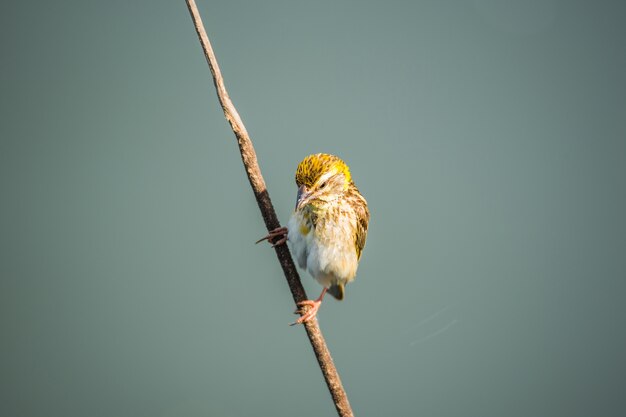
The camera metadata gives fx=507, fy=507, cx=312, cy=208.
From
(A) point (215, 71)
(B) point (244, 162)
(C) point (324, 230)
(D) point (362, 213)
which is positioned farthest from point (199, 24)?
(D) point (362, 213)

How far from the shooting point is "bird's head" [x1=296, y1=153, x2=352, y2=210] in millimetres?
3037

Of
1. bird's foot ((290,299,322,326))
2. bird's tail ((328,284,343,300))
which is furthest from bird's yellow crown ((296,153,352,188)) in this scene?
bird's tail ((328,284,343,300))

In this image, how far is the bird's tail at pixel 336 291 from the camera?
143 inches

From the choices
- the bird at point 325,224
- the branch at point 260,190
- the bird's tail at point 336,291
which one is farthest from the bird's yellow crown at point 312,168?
the bird's tail at point 336,291

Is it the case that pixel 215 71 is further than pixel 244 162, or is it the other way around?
pixel 244 162

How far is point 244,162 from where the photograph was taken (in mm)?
2543

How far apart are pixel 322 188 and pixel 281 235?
0.41 meters

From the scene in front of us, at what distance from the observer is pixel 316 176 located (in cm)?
306

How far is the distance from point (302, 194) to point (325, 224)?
14.4 inches

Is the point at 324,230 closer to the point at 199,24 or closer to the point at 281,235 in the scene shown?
the point at 281,235

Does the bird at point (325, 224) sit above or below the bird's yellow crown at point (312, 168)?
below

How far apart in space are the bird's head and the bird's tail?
0.73 metres

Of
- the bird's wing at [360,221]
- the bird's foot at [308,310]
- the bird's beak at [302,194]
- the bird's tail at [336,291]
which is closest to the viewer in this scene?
the bird's foot at [308,310]

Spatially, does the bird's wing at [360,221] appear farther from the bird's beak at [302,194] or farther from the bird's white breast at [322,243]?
the bird's beak at [302,194]
